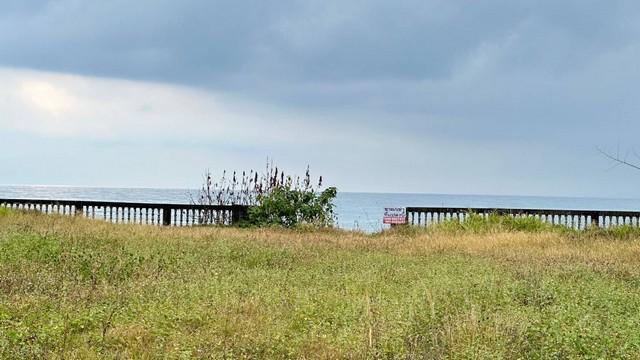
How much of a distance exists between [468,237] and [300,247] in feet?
16.1

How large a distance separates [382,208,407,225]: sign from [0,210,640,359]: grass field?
803 centimetres

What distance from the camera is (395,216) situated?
77.7ft

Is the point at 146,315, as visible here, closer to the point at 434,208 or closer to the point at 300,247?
the point at 300,247

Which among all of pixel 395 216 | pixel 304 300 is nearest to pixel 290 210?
pixel 395 216

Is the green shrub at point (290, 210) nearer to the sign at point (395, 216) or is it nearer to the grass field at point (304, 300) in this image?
the sign at point (395, 216)

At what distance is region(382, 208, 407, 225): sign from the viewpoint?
76.9ft

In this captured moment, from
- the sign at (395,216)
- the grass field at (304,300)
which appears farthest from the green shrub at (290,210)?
the grass field at (304,300)

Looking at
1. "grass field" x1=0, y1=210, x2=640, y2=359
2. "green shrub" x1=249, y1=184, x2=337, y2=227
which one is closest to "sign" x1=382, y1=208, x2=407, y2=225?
"green shrub" x1=249, y1=184, x2=337, y2=227

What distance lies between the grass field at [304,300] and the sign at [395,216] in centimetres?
803

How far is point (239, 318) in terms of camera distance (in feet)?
24.9

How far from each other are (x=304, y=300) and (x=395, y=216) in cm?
1528

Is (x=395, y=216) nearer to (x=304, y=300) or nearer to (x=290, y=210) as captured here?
(x=290, y=210)

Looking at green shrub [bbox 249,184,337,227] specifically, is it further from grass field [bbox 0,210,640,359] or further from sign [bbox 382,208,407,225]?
grass field [bbox 0,210,640,359]

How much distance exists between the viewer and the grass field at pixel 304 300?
655cm
